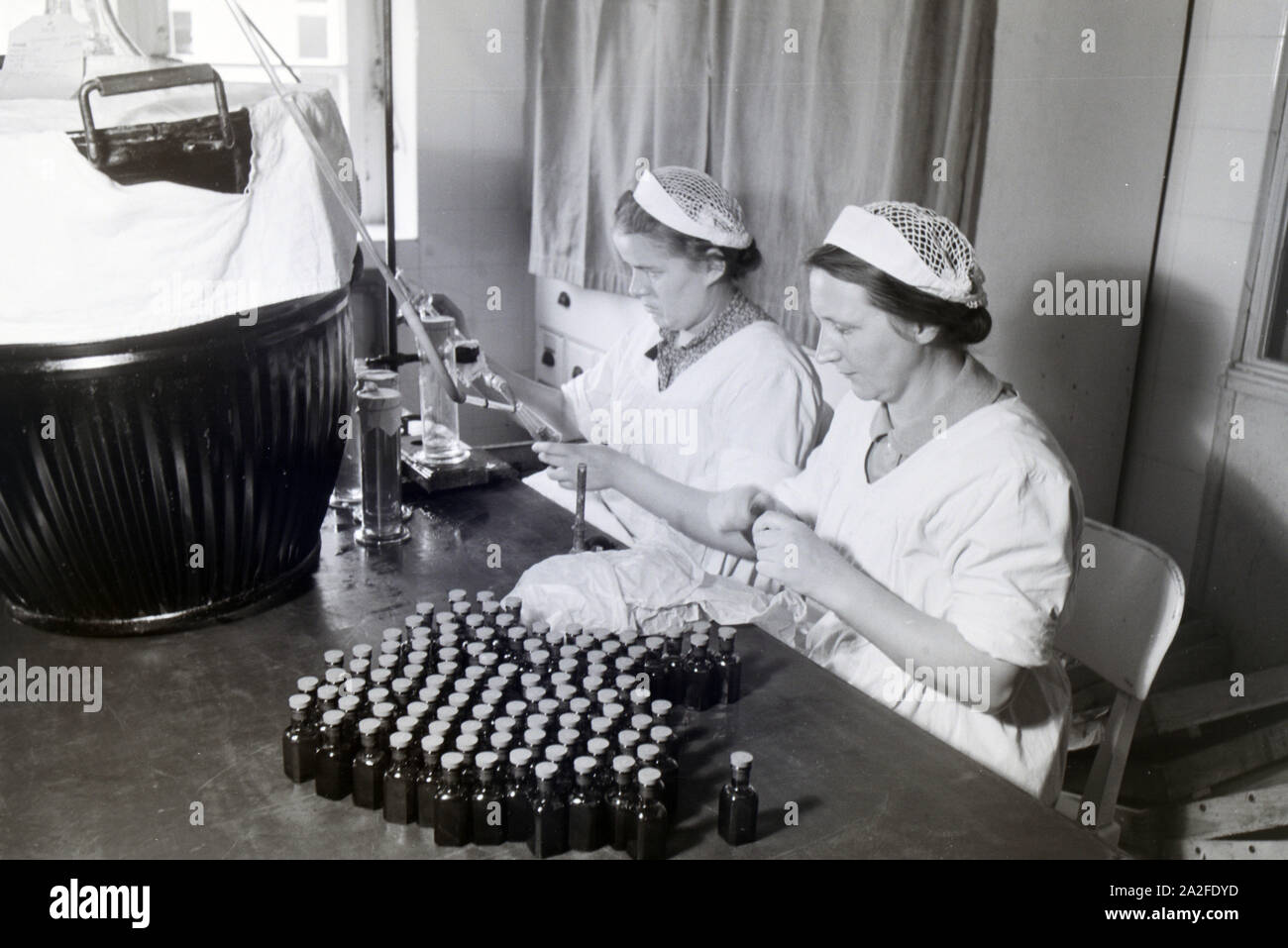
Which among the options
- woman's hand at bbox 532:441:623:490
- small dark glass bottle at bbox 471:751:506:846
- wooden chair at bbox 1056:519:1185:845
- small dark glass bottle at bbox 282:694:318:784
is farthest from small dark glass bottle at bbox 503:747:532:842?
woman's hand at bbox 532:441:623:490

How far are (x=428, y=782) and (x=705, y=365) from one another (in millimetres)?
1333

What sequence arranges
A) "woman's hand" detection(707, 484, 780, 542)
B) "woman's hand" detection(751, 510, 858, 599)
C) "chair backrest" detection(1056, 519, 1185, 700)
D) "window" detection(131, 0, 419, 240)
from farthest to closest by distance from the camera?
"window" detection(131, 0, 419, 240) < "woman's hand" detection(707, 484, 780, 542) < "chair backrest" detection(1056, 519, 1185, 700) < "woman's hand" detection(751, 510, 858, 599)

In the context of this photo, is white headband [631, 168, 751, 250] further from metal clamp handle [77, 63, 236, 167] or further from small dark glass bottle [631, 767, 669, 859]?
small dark glass bottle [631, 767, 669, 859]

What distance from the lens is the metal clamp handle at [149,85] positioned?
129 cm

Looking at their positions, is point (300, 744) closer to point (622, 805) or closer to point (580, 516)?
point (622, 805)

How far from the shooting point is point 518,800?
117 cm

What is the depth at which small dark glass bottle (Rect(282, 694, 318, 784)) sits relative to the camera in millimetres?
1263

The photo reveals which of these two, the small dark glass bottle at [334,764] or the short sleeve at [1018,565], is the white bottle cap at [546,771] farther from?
the short sleeve at [1018,565]

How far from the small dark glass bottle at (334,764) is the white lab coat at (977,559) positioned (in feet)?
2.39

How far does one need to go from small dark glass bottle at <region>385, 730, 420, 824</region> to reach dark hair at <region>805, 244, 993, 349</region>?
34.1 inches

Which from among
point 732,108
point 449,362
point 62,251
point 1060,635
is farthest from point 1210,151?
point 62,251

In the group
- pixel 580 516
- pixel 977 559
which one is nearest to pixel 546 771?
pixel 977 559
